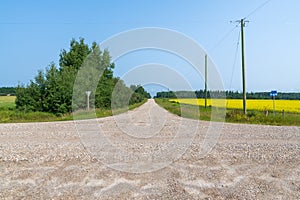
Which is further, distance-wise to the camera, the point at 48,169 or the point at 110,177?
the point at 48,169

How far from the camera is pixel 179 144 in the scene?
318 inches

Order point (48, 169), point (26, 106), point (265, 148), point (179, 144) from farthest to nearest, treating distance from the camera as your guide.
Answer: point (26, 106) → point (179, 144) → point (265, 148) → point (48, 169)

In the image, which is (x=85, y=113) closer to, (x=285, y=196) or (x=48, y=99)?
(x=48, y=99)

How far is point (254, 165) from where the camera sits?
5703mm

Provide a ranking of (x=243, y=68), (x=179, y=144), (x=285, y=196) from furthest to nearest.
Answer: (x=243, y=68) → (x=179, y=144) → (x=285, y=196)

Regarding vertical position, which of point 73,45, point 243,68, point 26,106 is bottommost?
point 26,106

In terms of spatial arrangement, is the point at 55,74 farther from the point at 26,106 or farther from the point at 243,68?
the point at 243,68

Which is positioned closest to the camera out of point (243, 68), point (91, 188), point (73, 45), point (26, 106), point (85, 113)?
point (91, 188)

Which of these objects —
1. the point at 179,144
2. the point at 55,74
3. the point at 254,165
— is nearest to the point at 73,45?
the point at 55,74

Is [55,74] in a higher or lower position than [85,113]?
higher

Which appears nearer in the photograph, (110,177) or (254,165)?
(110,177)

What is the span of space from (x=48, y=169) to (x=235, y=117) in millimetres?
14681

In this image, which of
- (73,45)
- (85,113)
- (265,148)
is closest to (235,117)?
(265,148)

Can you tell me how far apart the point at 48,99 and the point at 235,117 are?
18147 mm
